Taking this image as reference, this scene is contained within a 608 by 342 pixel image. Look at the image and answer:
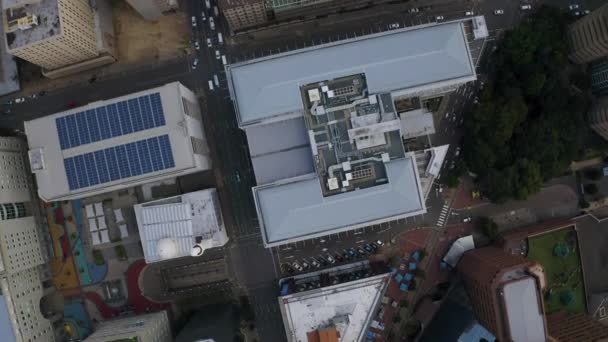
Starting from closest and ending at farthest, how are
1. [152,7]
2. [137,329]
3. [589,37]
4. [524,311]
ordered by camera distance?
[524,311], [589,37], [137,329], [152,7]

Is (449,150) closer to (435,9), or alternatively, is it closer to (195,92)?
(435,9)

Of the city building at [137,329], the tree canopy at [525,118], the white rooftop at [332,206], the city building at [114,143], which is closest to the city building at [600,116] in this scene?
the tree canopy at [525,118]

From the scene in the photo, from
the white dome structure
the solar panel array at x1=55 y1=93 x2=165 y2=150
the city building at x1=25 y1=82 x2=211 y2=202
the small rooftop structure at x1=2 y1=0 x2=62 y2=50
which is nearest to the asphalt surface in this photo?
the city building at x1=25 y1=82 x2=211 y2=202

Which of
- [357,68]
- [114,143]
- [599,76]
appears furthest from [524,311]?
[114,143]

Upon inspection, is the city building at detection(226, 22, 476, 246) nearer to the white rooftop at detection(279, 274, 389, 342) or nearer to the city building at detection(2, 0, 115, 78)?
the white rooftop at detection(279, 274, 389, 342)

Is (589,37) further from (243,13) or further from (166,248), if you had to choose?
(166,248)

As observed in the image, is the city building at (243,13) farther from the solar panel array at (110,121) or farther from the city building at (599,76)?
the city building at (599,76)
